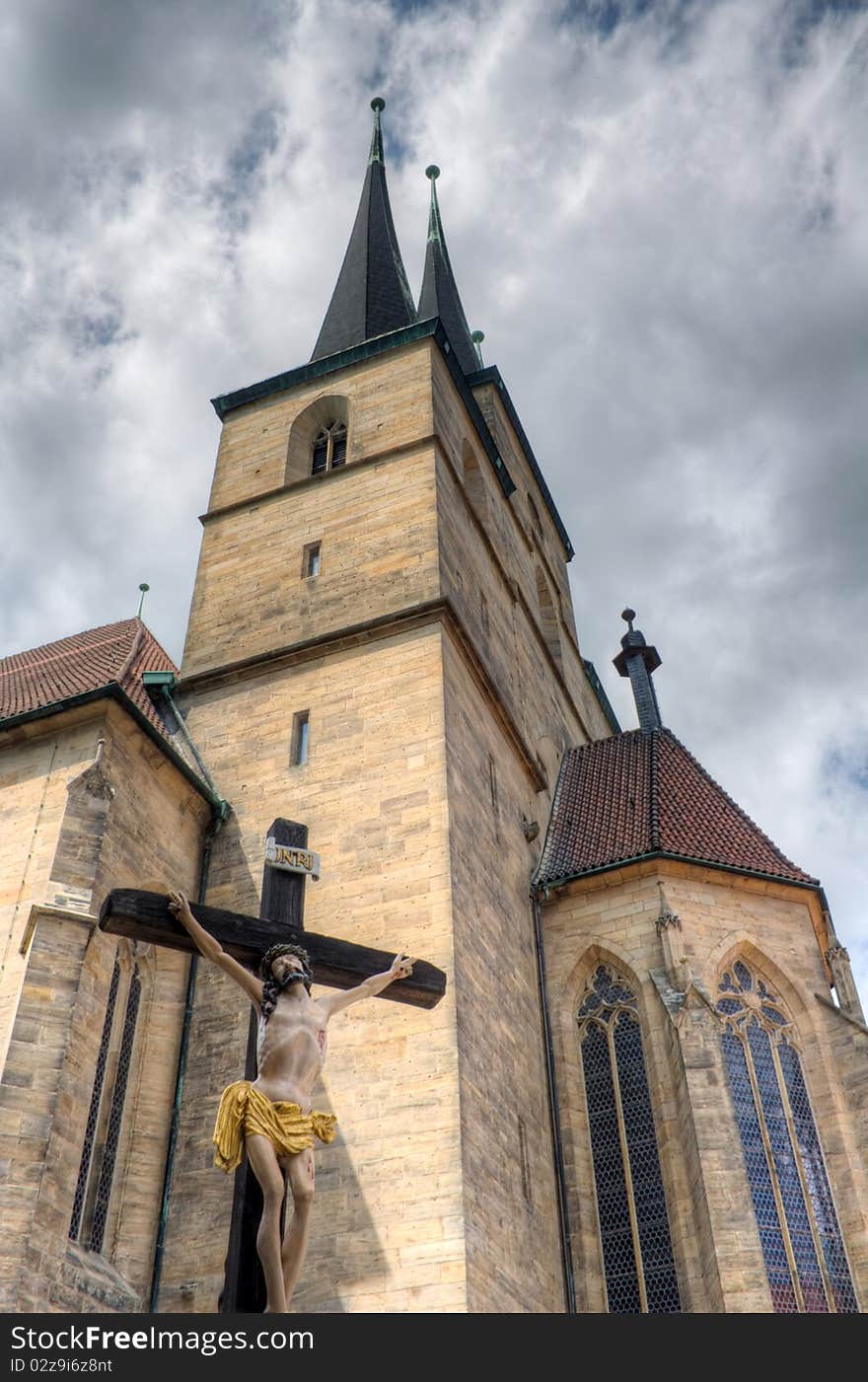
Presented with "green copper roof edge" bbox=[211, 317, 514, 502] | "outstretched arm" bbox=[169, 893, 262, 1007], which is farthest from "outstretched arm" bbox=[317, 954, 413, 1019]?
"green copper roof edge" bbox=[211, 317, 514, 502]

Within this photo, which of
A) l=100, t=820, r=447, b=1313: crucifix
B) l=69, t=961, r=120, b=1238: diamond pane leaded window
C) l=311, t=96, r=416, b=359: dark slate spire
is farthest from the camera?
l=311, t=96, r=416, b=359: dark slate spire

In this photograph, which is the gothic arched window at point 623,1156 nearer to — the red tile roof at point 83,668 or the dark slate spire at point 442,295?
the red tile roof at point 83,668

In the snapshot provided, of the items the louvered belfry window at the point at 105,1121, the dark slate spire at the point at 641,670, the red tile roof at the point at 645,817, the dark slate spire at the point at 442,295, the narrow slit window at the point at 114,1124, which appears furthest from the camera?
the dark slate spire at the point at 442,295

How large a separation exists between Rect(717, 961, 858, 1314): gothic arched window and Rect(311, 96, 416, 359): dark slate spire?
44.2 ft

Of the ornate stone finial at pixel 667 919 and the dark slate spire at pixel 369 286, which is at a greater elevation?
the dark slate spire at pixel 369 286

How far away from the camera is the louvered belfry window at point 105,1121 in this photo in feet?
33.6

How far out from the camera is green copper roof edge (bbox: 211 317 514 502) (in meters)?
19.6

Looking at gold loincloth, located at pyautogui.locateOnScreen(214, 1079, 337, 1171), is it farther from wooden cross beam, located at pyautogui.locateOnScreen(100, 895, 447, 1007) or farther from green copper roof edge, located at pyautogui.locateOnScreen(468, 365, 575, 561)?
green copper roof edge, located at pyautogui.locateOnScreen(468, 365, 575, 561)

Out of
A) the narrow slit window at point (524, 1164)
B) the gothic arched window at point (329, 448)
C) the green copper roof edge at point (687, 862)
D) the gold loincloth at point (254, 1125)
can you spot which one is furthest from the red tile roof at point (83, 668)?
the gold loincloth at point (254, 1125)

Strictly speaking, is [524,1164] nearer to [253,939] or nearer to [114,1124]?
[114,1124]

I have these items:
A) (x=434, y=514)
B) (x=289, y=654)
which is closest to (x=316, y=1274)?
(x=289, y=654)

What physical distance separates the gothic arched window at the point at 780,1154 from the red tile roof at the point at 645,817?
64.0 inches

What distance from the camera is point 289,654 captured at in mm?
15031

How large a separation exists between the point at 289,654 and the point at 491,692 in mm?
2612
